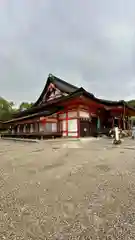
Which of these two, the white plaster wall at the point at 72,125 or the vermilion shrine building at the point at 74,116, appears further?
the white plaster wall at the point at 72,125

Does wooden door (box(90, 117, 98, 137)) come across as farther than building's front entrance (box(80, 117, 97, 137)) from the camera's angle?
Yes

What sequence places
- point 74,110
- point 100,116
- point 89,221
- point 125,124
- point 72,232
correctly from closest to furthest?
point 72,232, point 89,221, point 74,110, point 100,116, point 125,124

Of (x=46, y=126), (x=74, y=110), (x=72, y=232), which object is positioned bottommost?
(x=72, y=232)

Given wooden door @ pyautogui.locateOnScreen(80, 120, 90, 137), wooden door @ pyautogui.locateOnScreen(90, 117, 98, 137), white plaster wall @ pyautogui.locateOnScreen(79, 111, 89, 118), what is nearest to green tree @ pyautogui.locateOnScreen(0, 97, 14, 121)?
wooden door @ pyautogui.locateOnScreen(90, 117, 98, 137)

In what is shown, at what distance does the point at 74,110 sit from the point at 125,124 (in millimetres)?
10294

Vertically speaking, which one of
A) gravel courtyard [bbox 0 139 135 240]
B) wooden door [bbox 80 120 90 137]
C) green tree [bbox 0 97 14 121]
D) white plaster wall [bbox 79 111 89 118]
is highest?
green tree [bbox 0 97 14 121]

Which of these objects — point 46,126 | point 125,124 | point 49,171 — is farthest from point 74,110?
point 49,171

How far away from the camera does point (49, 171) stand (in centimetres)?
442

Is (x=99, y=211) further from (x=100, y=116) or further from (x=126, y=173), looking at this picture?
(x=100, y=116)

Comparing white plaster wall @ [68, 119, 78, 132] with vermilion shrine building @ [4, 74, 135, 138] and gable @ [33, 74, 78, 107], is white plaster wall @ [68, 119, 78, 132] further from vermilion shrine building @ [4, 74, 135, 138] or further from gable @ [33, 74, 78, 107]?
gable @ [33, 74, 78, 107]

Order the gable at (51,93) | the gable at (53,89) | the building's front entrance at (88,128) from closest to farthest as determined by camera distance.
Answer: the building's front entrance at (88,128), the gable at (53,89), the gable at (51,93)

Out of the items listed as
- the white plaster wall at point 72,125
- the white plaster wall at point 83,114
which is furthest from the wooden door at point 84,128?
the white plaster wall at point 72,125

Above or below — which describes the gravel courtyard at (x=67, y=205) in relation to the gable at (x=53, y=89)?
below

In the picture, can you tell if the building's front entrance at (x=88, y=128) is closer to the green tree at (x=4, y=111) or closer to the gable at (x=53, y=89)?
the gable at (x=53, y=89)
